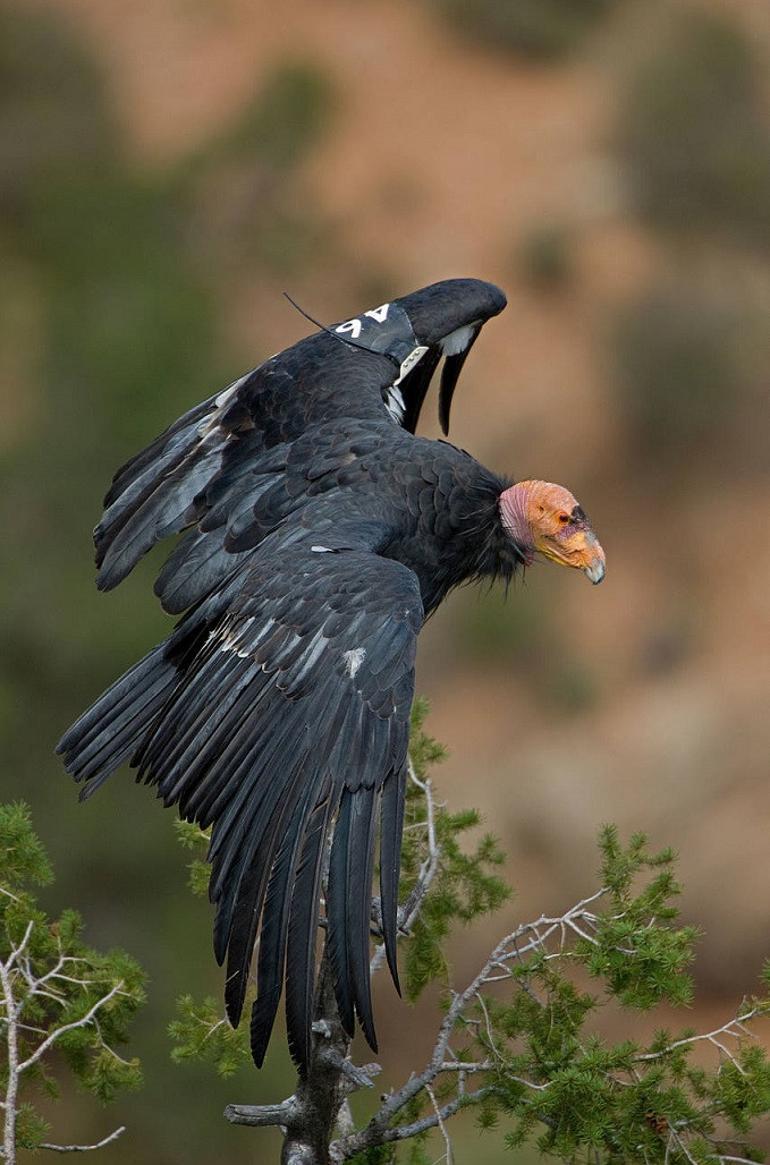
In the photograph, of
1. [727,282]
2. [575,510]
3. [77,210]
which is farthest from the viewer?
[727,282]

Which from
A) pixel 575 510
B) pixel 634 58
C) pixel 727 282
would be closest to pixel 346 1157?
pixel 575 510

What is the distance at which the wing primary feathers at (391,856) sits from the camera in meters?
4.22

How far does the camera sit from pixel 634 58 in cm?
2384

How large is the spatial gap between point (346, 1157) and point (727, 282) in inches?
717

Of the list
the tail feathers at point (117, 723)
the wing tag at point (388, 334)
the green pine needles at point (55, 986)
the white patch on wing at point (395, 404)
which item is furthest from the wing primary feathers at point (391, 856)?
the wing tag at point (388, 334)

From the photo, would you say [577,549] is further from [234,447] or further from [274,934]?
[274,934]

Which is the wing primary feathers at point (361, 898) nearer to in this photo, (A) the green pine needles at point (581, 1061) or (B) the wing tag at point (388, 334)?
(A) the green pine needles at point (581, 1061)

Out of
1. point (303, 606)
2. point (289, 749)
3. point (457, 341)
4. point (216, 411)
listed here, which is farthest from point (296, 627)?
point (457, 341)

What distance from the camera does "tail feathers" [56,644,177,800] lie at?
524cm

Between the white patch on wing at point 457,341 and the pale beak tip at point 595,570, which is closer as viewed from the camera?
the pale beak tip at point 595,570

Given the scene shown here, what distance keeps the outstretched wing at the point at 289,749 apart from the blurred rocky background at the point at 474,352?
711cm

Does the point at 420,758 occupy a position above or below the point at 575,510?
below

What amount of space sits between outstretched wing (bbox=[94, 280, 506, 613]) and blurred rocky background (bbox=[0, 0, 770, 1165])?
18.9ft

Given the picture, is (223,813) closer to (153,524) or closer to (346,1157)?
(346,1157)
